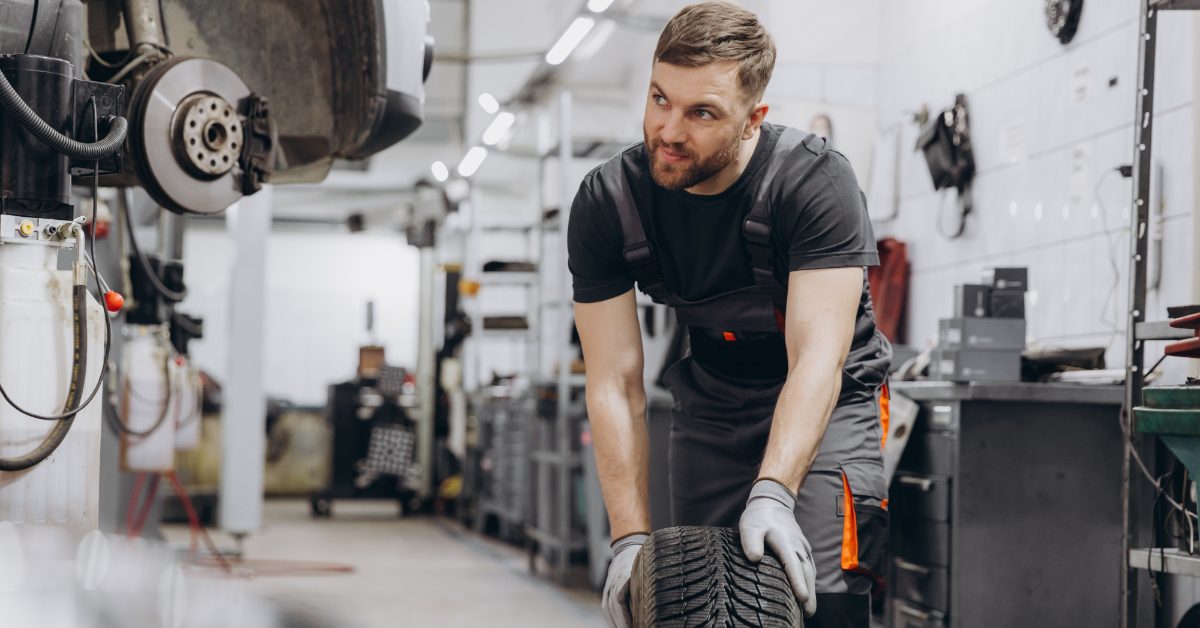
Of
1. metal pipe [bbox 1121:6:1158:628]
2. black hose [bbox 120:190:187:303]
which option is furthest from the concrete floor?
metal pipe [bbox 1121:6:1158:628]

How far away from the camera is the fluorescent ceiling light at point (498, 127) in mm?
7703

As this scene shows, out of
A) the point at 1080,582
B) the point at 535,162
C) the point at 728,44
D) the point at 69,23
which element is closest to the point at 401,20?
the point at 69,23

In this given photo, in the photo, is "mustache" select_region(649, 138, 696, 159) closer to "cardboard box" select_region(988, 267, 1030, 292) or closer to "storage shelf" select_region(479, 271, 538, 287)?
"cardboard box" select_region(988, 267, 1030, 292)

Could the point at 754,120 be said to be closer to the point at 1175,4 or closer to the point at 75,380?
the point at 75,380

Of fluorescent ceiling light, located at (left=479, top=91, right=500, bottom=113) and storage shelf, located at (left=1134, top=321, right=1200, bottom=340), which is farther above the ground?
fluorescent ceiling light, located at (left=479, top=91, right=500, bottom=113)

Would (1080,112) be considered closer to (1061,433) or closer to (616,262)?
(1061,433)

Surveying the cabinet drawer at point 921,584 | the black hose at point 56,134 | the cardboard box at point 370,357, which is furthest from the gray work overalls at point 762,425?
the cardboard box at point 370,357

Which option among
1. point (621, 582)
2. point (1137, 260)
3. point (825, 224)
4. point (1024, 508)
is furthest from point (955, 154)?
point (621, 582)

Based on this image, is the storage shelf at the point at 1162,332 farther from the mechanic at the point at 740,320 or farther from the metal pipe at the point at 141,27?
the metal pipe at the point at 141,27

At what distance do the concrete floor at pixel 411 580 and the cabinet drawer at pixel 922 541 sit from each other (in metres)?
1.43

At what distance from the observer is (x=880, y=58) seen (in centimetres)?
521

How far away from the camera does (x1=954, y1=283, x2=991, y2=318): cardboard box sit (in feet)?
11.1

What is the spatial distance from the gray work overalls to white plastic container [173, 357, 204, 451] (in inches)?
153

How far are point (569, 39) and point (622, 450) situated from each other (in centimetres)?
411
